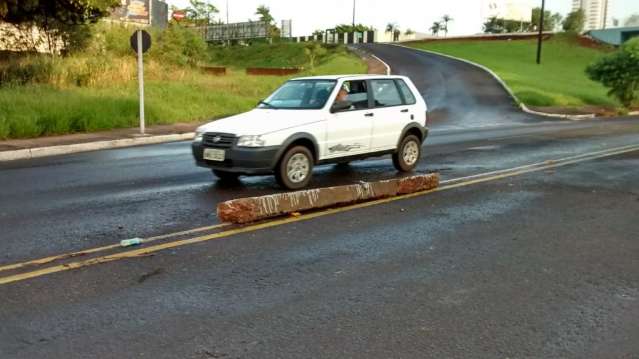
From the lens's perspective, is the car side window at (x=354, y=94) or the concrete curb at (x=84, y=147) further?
the concrete curb at (x=84, y=147)

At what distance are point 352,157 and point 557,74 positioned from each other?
46243mm

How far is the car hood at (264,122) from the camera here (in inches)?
359

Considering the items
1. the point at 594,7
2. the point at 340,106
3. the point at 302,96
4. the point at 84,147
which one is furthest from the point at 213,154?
the point at 594,7

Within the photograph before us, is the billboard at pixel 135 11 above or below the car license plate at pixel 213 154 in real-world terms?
above

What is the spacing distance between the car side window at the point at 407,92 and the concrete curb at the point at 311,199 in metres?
2.00

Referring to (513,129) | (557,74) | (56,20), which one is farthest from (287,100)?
(557,74)

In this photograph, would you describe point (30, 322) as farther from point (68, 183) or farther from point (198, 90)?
point (198, 90)

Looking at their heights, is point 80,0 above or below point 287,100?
above

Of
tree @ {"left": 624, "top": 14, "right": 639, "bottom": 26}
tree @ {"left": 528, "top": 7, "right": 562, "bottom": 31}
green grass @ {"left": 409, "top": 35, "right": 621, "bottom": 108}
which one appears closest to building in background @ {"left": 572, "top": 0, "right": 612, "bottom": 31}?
tree @ {"left": 528, "top": 7, "right": 562, "bottom": 31}

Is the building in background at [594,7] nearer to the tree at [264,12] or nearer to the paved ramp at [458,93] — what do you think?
the tree at [264,12]

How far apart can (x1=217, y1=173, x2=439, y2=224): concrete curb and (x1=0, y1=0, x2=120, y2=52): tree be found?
15503 millimetres

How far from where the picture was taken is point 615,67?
34.2 meters

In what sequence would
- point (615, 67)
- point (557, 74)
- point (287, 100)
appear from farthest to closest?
1. point (557, 74)
2. point (615, 67)
3. point (287, 100)

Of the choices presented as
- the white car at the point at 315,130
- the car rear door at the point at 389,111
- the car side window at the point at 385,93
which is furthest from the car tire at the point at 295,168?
the car side window at the point at 385,93
